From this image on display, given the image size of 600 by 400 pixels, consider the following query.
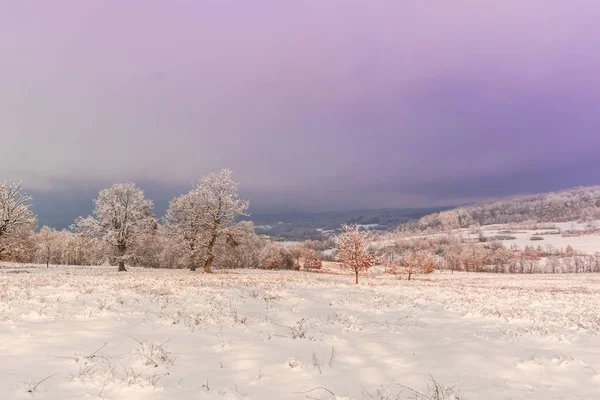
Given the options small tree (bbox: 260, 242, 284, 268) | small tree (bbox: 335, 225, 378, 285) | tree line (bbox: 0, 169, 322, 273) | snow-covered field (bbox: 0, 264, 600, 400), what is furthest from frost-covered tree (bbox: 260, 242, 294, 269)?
snow-covered field (bbox: 0, 264, 600, 400)

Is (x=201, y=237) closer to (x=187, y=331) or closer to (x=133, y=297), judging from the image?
(x=133, y=297)

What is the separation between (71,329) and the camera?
356 inches

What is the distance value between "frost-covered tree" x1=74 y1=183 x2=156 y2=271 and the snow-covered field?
92.1 feet

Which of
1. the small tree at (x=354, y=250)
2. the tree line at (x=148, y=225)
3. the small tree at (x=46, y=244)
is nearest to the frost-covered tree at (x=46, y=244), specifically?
the small tree at (x=46, y=244)

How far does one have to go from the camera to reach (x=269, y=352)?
26.8 ft

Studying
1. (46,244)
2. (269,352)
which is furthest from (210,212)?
(46,244)

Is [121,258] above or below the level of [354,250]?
below

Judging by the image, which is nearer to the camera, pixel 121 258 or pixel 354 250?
pixel 354 250

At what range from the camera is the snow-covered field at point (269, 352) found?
6020 millimetres

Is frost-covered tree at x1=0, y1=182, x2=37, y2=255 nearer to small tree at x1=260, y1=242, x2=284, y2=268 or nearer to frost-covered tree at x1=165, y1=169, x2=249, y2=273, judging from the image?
frost-covered tree at x1=165, y1=169, x2=249, y2=273

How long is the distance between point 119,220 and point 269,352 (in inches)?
1560

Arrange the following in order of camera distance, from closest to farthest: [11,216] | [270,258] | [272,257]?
1. [11,216]
2. [270,258]
3. [272,257]

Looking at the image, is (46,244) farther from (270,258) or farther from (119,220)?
(119,220)

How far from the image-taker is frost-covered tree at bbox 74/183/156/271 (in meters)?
39.8
